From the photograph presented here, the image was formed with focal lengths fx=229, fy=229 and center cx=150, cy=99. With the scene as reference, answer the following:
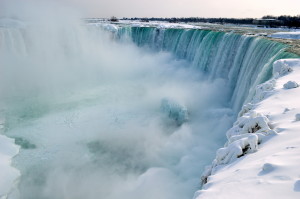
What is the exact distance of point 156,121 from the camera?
12031 millimetres

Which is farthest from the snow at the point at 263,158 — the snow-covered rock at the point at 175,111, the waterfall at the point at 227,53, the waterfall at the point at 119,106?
the snow-covered rock at the point at 175,111

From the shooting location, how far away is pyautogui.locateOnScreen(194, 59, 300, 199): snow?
2635mm

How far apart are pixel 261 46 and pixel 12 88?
56.8 ft

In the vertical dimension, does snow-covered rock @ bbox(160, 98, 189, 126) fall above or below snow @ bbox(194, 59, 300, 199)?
below

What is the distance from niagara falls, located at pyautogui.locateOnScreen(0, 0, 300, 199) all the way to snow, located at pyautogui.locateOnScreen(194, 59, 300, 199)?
0.6 inches

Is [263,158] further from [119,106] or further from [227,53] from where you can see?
[227,53]

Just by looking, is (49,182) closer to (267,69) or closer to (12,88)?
(267,69)

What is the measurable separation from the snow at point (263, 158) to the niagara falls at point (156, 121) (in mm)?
16

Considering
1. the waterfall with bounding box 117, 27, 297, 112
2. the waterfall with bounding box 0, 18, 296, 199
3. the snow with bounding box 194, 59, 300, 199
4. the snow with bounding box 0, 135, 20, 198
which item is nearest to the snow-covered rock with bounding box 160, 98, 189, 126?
the waterfall with bounding box 0, 18, 296, 199

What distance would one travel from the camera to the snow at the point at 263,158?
2635 mm

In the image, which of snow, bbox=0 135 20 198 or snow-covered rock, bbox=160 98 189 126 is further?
snow-covered rock, bbox=160 98 189 126

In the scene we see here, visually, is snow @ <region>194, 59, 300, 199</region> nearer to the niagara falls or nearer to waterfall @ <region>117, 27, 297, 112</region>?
the niagara falls

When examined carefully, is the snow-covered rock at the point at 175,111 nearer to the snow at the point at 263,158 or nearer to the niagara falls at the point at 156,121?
the niagara falls at the point at 156,121

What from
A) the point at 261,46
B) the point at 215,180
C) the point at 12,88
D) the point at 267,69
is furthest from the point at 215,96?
the point at 12,88
